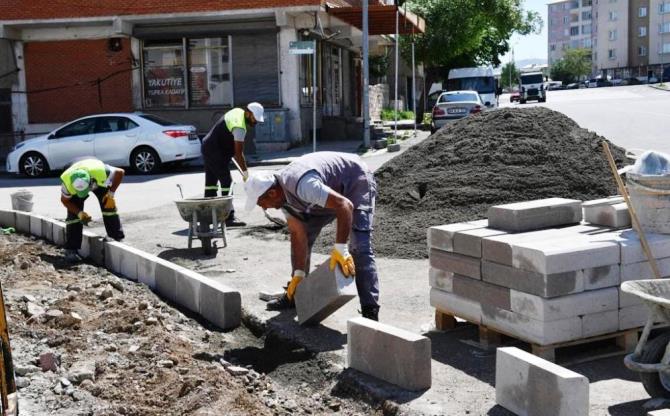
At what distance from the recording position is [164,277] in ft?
26.8

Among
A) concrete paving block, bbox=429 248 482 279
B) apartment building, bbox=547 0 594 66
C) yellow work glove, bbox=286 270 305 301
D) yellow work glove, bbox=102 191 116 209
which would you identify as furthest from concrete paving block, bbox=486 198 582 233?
apartment building, bbox=547 0 594 66

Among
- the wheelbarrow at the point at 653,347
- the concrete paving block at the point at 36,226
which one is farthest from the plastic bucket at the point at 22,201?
the wheelbarrow at the point at 653,347

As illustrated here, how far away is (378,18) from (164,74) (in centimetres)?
718

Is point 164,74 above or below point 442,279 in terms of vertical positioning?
above

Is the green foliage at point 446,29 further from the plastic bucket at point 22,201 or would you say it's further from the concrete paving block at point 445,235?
the concrete paving block at point 445,235

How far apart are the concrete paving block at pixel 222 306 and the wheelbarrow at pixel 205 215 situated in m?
2.49

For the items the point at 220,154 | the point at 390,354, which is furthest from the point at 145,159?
the point at 390,354

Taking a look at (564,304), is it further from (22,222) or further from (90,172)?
(22,222)

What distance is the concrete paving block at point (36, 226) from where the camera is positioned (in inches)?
460

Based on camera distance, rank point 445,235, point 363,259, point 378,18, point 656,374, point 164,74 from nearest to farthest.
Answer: point 656,374 → point 445,235 → point 363,259 → point 164,74 → point 378,18

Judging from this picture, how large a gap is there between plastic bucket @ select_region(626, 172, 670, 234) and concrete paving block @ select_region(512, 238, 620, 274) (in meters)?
0.40

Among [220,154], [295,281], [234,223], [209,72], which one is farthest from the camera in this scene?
[209,72]

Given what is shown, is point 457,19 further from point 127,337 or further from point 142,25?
point 127,337

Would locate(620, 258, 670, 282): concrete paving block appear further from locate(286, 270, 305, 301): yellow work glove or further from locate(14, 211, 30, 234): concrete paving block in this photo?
locate(14, 211, 30, 234): concrete paving block
